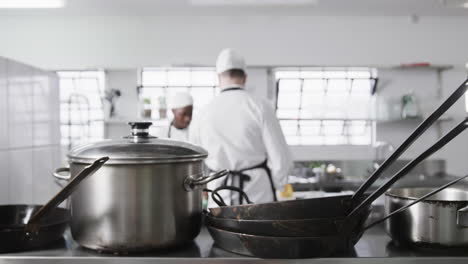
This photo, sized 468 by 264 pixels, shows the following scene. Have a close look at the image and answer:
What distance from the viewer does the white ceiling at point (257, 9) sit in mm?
4418

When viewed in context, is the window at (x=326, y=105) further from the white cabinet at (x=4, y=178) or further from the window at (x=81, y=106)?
the white cabinet at (x=4, y=178)

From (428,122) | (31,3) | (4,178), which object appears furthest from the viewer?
(31,3)

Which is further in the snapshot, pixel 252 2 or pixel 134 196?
pixel 252 2

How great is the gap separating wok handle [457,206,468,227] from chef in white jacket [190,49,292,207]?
166cm

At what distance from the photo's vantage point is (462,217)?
34.7 inches

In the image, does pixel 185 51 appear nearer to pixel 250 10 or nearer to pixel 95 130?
pixel 250 10

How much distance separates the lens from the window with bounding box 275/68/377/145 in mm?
5168

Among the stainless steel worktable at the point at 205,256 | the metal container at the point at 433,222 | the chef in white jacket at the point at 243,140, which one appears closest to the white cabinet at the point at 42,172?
the chef in white jacket at the point at 243,140

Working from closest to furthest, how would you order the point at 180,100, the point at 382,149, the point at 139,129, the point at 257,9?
the point at 139,129 < the point at 180,100 < the point at 257,9 < the point at 382,149

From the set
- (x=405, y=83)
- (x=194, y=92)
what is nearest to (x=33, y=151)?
(x=194, y=92)

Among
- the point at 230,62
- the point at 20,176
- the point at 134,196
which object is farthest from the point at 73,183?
the point at 230,62

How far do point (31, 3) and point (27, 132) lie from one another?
101 inches

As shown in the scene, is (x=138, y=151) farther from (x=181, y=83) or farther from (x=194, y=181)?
(x=181, y=83)

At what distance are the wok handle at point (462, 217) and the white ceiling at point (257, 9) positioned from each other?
3.76 meters
